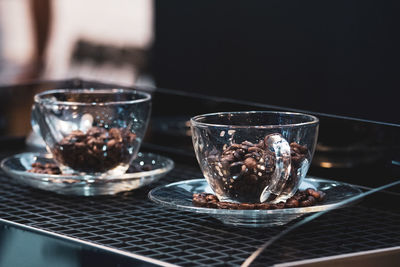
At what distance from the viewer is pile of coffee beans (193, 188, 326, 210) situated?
40.8 inches

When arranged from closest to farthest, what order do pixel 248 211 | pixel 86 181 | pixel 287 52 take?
pixel 248 211 < pixel 86 181 < pixel 287 52

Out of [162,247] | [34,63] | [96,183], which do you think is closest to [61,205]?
[96,183]

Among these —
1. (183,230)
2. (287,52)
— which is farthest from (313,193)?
(287,52)

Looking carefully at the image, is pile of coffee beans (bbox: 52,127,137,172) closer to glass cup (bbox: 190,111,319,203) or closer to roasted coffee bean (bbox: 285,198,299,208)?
glass cup (bbox: 190,111,319,203)

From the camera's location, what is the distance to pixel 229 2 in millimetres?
1661

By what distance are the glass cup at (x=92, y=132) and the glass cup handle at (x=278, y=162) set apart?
30 centimetres

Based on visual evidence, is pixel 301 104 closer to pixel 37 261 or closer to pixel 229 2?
Answer: pixel 229 2

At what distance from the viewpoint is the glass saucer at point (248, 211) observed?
992 millimetres

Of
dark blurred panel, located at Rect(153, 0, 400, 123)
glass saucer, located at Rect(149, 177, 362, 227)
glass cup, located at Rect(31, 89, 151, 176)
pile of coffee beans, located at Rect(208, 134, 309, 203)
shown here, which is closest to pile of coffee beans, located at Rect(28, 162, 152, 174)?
glass cup, located at Rect(31, 89, 151, 176)

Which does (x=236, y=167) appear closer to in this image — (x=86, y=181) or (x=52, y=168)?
(x=86, y=181)

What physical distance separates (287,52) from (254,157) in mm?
593

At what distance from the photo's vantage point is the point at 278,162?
40.4 inches

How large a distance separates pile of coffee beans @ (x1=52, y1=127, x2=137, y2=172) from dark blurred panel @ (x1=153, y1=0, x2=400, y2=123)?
44 cm

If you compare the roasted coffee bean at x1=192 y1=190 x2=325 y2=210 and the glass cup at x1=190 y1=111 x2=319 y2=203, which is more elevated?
the glass cup at x1=190 y1=111 x2=319 y2=203
